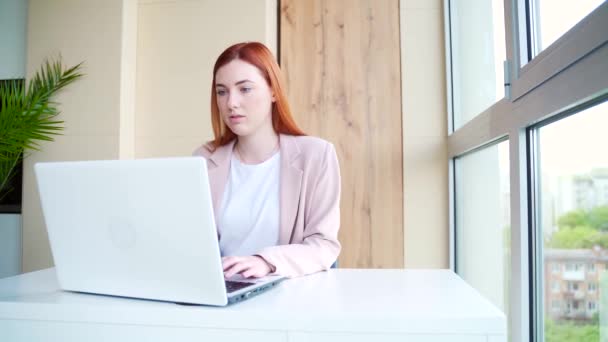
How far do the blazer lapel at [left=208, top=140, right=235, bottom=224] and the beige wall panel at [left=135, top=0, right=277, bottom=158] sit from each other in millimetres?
1264

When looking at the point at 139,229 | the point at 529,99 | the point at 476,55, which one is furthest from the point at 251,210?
the point at 476,55

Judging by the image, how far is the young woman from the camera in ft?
5.52

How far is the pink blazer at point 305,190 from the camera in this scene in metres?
1.61

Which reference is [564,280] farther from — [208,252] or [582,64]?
[208,252]

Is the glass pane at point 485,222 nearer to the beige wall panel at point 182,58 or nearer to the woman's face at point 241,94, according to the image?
the woman's face at point 241,94

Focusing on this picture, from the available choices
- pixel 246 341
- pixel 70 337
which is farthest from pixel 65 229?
pixel 246 341

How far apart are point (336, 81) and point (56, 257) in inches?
89.1

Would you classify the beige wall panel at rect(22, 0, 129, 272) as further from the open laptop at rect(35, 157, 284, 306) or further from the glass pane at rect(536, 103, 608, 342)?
the glass pane at rect(536, 103, 608, 342)

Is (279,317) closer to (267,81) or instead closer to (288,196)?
(288,196)

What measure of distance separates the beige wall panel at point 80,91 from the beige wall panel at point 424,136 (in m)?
1.83

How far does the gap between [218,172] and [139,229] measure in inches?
33.8

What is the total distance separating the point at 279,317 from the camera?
0.92 meters

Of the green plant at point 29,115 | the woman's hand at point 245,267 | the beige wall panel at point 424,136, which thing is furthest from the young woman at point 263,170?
the green plant at point 29,115

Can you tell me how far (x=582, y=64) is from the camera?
1.06m
